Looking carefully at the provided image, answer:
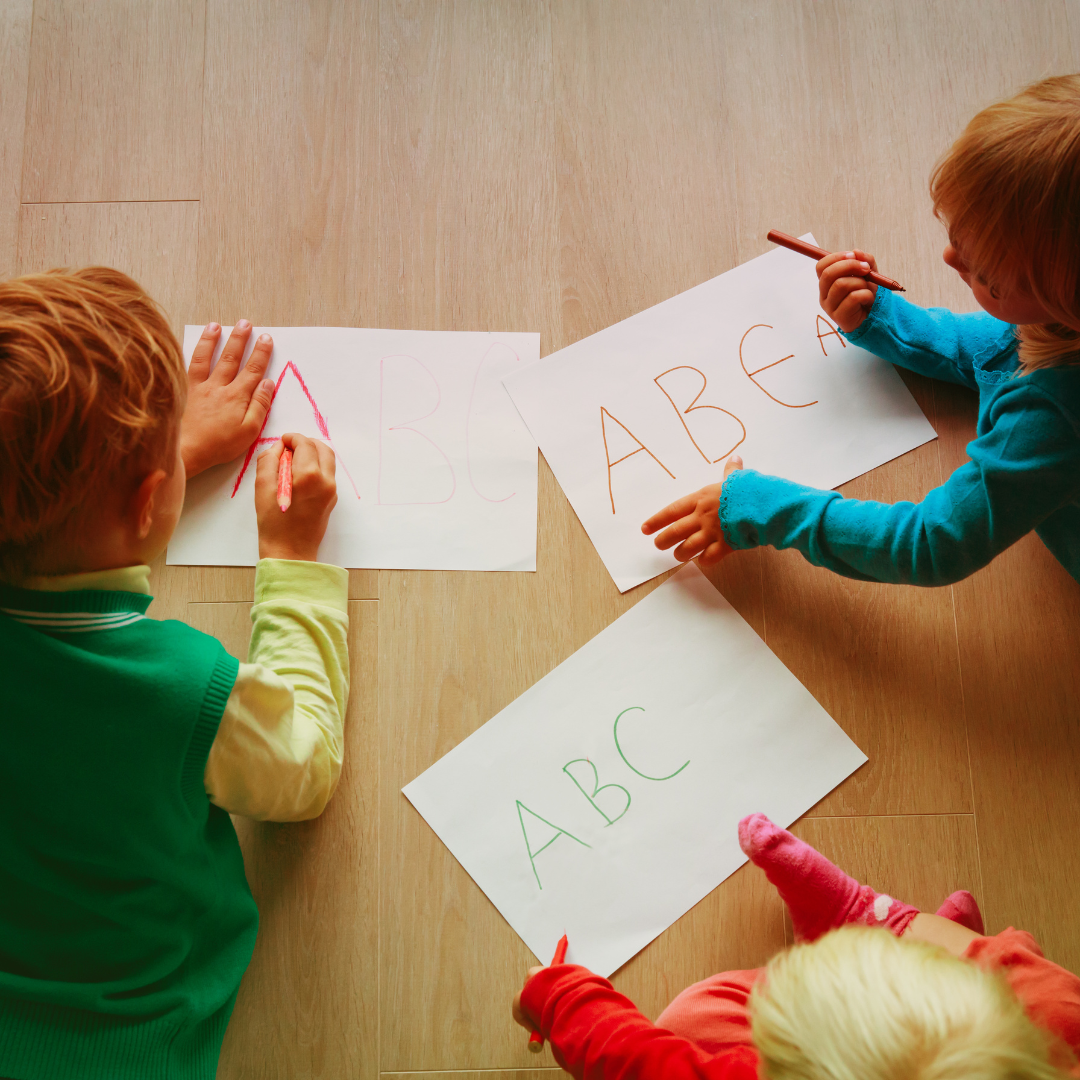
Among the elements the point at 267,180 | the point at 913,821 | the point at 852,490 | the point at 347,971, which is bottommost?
the point at 347,971

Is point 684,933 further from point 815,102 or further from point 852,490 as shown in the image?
point 815,102

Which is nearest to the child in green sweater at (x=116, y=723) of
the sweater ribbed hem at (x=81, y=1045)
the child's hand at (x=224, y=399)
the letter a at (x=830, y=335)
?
the sweater ribbed hem at (x=81, y=1045)

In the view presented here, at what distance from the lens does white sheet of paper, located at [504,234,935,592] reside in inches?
26.3

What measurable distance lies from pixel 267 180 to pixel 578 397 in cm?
32

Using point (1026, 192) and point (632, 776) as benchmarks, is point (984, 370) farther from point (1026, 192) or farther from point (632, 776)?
point (632, 776)

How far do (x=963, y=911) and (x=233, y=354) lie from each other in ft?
2.29

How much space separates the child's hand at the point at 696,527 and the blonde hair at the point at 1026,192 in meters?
0.23

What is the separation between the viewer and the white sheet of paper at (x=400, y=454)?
25.6 inches

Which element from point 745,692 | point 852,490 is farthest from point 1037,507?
point 745,692

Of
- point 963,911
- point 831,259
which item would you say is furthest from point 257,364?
point 963,911

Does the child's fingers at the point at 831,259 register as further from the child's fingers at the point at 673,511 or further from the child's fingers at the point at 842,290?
the child's fingers at the point at 673,511

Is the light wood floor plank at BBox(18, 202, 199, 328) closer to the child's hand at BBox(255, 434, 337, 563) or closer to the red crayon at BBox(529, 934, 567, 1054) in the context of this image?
the child's hand at BBox(255, 434, 337, 563)

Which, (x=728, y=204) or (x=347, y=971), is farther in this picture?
(x=728, y=204)

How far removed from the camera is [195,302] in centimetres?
68
